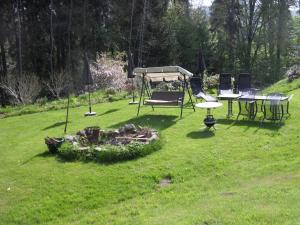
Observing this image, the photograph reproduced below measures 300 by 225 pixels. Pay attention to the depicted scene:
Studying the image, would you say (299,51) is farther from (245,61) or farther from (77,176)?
(77,176)

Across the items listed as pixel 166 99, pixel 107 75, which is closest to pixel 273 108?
pixel 166 99

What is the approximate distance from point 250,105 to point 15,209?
246 inches

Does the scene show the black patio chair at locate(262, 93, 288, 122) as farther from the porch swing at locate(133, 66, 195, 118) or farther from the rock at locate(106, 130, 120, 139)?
the rock at locate(106, 130, 120, 139)

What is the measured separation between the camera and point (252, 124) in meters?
9.29

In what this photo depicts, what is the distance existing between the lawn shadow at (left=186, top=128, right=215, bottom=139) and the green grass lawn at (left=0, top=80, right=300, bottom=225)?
0.07 ft

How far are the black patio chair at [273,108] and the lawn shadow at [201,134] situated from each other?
1556 mm

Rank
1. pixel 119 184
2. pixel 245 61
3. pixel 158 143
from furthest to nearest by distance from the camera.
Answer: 1. pixel 245 61
2. pixel 158 143
3. pixel 119 184

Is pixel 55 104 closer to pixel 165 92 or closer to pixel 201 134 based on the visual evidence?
pixel 165 92

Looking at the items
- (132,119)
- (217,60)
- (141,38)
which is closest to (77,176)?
(132,119)

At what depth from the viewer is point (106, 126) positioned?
32.7 ft

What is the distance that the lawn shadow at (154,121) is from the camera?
9.78 metres

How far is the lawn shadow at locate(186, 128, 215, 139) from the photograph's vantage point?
8367 millimetres

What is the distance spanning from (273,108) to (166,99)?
3.26m

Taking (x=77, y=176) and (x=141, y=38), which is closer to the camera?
(x=77, y=176)
